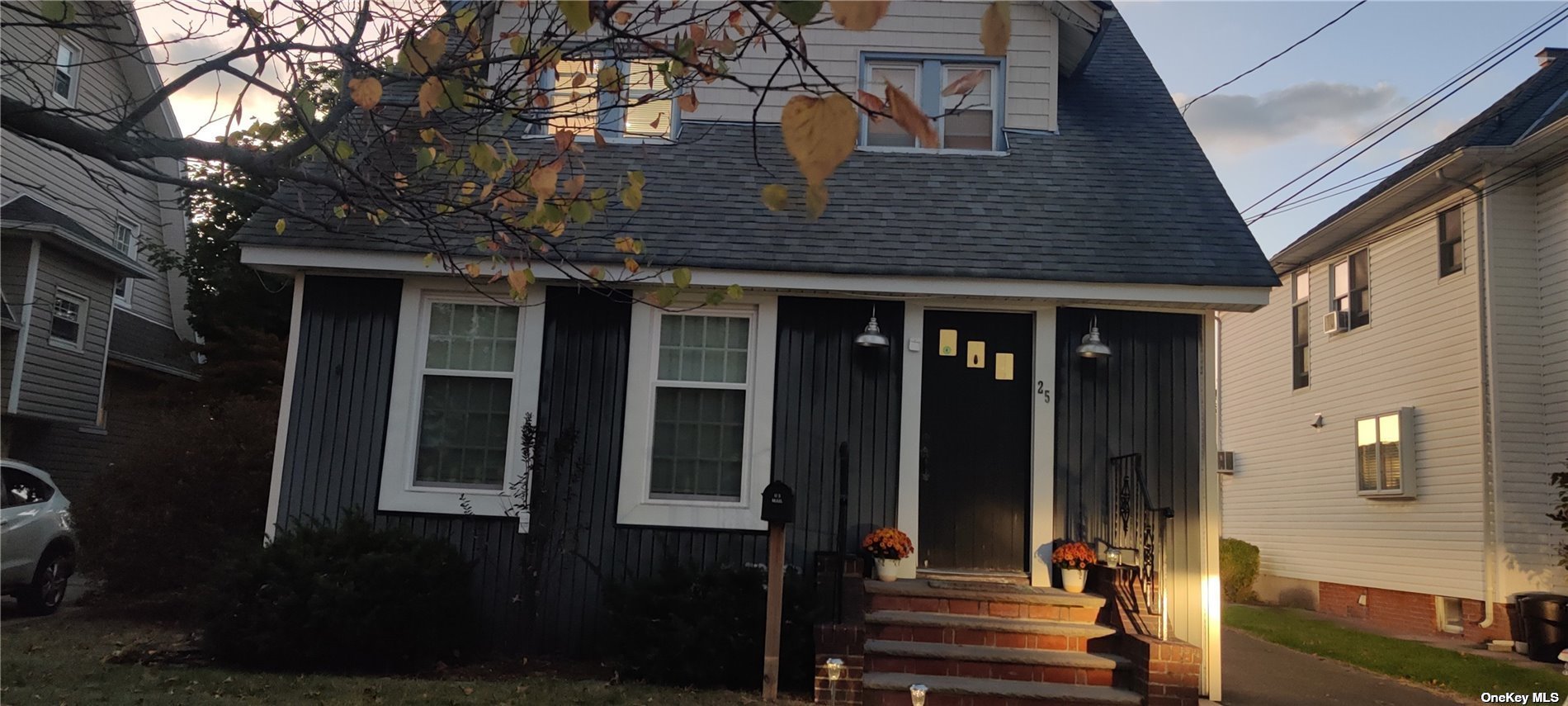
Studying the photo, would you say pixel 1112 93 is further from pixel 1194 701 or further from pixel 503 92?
pixel 503 92

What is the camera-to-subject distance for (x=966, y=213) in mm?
9102

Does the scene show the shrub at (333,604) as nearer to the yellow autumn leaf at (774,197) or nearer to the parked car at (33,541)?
the parked car at (33,541)

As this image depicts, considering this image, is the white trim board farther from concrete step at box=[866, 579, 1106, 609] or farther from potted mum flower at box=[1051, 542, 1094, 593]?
concrete step at box=[866, 579, 1106, 609]

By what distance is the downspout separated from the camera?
11.9m

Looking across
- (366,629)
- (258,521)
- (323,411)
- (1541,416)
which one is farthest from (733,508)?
(1541,416)

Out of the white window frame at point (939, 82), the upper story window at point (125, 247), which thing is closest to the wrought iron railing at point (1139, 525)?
the white window frame at point (939, 82)

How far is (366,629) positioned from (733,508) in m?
2.78

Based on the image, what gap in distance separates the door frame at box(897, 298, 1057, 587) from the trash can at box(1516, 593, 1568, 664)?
626cm

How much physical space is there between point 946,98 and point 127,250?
1577cm

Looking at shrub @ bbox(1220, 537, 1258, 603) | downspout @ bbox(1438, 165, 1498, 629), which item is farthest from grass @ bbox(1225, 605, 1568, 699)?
shrub @ bbox(1220, 537, 1258, 603)

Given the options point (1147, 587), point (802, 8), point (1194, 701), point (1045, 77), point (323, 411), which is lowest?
point (1194, 701)

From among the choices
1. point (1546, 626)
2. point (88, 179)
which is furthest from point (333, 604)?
point (88, 179)

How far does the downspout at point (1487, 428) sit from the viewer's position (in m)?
11.9

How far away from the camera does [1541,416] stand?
→ 11.9m
